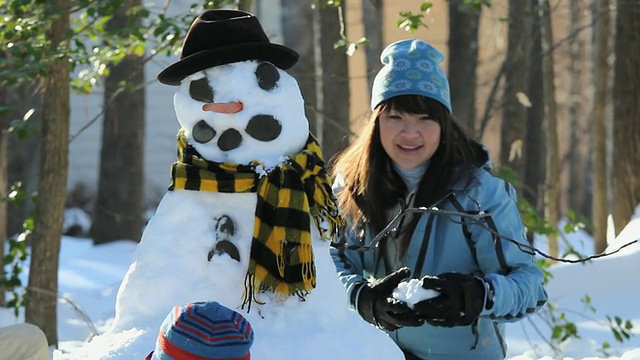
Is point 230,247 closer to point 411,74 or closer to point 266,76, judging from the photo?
point 266,76

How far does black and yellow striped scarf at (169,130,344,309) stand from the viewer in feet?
9.43

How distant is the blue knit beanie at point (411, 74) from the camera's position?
11.0 feet

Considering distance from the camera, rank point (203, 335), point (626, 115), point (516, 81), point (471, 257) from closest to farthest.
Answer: point (203, 335), point (471, 257), point (626, 115), point (516, 81)

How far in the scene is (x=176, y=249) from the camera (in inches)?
116

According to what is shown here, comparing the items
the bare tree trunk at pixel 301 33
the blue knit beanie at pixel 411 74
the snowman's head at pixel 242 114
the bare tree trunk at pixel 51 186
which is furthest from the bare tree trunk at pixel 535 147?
the snowman's head at pixel 242 114

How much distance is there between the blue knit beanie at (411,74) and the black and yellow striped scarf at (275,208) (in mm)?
537

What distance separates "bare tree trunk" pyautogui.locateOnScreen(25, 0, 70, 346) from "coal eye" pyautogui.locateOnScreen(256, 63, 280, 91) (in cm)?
282

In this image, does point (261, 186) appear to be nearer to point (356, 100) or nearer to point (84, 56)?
point (84, 56)

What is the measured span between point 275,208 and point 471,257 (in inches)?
31.6

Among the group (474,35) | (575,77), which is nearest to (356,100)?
(575,77)

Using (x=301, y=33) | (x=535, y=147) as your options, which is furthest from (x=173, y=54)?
(x=535, y=147)

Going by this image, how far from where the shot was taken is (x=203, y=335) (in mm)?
2238

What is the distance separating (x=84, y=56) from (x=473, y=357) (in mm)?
3163

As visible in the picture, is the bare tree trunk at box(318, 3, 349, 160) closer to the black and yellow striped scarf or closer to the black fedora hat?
the black fedora hat
